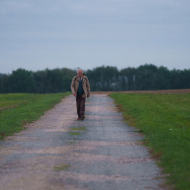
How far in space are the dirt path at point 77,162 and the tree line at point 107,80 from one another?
75.8m

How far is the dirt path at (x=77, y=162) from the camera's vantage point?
4984mm

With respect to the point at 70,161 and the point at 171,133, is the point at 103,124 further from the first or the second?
the point at 70,161

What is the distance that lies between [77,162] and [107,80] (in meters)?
84.0

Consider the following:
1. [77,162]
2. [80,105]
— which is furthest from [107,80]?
[77,162]

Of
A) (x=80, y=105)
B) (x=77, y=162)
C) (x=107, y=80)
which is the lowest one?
(x=77, y=162)

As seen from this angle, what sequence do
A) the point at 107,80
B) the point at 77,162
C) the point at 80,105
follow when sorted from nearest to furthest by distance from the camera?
the point at 77,162, the point at 80,105, the point at 107,80

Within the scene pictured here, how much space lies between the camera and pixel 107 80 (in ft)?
295

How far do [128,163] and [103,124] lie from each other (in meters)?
5.76

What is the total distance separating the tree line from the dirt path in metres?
75.8

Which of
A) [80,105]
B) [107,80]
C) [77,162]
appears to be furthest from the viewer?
[107,80]

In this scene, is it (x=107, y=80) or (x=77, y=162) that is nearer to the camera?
(x=77, y=162)

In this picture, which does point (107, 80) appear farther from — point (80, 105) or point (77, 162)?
point (77, 162)

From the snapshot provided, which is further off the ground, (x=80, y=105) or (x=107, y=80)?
(x=107, y=80)

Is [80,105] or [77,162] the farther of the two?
[80,105]
